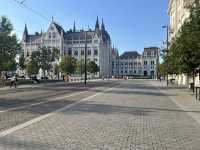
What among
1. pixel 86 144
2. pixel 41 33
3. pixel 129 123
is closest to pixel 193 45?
pixel 129 123

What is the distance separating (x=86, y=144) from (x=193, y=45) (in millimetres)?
15819

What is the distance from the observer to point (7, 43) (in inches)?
2039

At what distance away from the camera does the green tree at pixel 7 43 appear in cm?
5135

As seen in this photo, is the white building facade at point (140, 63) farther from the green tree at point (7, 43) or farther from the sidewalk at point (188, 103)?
the sidewalk at point (188, 103)

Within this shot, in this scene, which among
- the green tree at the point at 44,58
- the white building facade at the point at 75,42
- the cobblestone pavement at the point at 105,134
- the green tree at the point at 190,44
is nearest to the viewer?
the cobblestone pavement at the point at 105,134

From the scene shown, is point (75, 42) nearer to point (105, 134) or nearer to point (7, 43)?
point (7, 43)

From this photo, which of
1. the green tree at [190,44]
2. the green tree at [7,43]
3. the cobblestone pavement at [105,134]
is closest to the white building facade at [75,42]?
the green tree at [7,43]

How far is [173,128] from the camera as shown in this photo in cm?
1112

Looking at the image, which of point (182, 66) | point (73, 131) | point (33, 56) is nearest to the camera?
point (73, 131)

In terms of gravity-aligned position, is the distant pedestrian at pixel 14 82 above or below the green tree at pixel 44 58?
below

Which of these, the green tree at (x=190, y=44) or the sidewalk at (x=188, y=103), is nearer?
the sidewalk at (x=188, y=103)

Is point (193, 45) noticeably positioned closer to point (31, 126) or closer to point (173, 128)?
point (173, 128)

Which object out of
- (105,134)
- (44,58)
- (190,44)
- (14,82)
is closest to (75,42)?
→ (44,58)

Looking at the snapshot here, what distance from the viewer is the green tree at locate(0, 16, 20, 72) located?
51.3 metres
